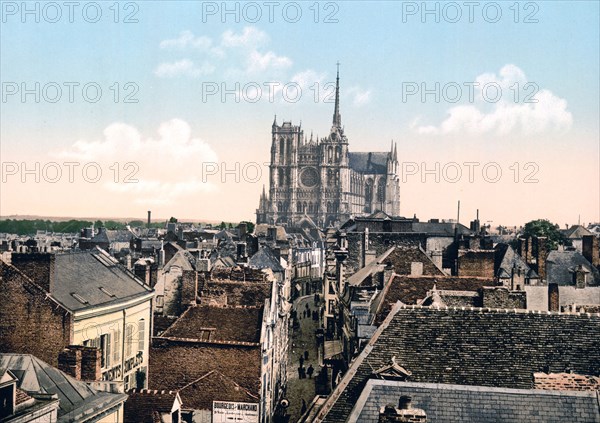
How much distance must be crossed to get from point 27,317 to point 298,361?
27913 millimetres

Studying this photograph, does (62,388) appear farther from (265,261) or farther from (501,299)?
(265,261)

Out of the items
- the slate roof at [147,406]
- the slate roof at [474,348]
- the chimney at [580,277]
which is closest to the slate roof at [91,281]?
the slate roof at [147,406]

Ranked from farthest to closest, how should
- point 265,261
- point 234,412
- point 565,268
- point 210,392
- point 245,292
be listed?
point 265,261
point 565,268
point 245,292
point 234,412
point 210,392

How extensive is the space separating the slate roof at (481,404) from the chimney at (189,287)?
2278 cm

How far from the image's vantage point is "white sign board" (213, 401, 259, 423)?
1129 inches

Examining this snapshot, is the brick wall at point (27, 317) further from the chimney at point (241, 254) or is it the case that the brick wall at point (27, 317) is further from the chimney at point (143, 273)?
the chimney at point (241, 254)

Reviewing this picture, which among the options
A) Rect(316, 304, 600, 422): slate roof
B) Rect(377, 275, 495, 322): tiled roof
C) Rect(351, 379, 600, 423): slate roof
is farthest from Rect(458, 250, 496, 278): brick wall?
Rect(351, 379, 600, 423): slate roof

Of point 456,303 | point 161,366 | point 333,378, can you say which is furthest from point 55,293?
point 456,303

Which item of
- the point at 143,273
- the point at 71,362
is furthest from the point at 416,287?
the point at 71,362

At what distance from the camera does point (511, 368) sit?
19906 millimetres

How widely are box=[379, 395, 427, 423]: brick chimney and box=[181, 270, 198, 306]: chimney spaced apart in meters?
24.6

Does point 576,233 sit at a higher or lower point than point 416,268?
higher

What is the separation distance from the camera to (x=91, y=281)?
32531 mm

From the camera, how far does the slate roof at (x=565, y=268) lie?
57.2m
